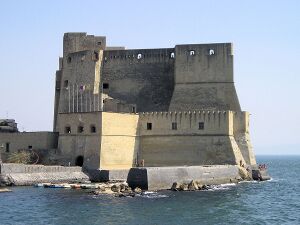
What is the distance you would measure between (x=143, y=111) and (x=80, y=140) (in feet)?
21.4

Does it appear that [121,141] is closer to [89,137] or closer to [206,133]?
[89,137]

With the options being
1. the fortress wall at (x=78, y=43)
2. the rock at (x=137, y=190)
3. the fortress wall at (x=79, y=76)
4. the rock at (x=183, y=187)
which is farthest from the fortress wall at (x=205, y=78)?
the rock at (x=137, y=190)

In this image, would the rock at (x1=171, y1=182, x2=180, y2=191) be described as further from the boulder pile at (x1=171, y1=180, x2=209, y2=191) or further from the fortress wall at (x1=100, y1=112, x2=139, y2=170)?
the fortress wall at (x1=100, y1=112, x2=139, y2=170)

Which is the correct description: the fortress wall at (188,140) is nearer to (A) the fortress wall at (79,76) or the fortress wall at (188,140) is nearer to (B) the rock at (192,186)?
(A) the fortress wall at (79,76)

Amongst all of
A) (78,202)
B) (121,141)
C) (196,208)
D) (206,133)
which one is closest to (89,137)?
(121,141)

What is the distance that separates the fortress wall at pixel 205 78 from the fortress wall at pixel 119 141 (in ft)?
12.9

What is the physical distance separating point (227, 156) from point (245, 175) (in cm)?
168

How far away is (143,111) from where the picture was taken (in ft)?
135

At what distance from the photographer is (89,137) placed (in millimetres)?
35750

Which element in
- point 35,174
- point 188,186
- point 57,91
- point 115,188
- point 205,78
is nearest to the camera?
point 115,188

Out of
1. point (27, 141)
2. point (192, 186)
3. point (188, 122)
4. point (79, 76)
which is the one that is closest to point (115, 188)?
point (192, 186)

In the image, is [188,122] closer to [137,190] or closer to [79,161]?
[79,161]

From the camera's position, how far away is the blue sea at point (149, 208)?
75.0 ft

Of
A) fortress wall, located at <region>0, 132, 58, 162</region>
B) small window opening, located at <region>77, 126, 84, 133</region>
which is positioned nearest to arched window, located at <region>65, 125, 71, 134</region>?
small window opening, located at <region>77, 126, 84, 133</region>
